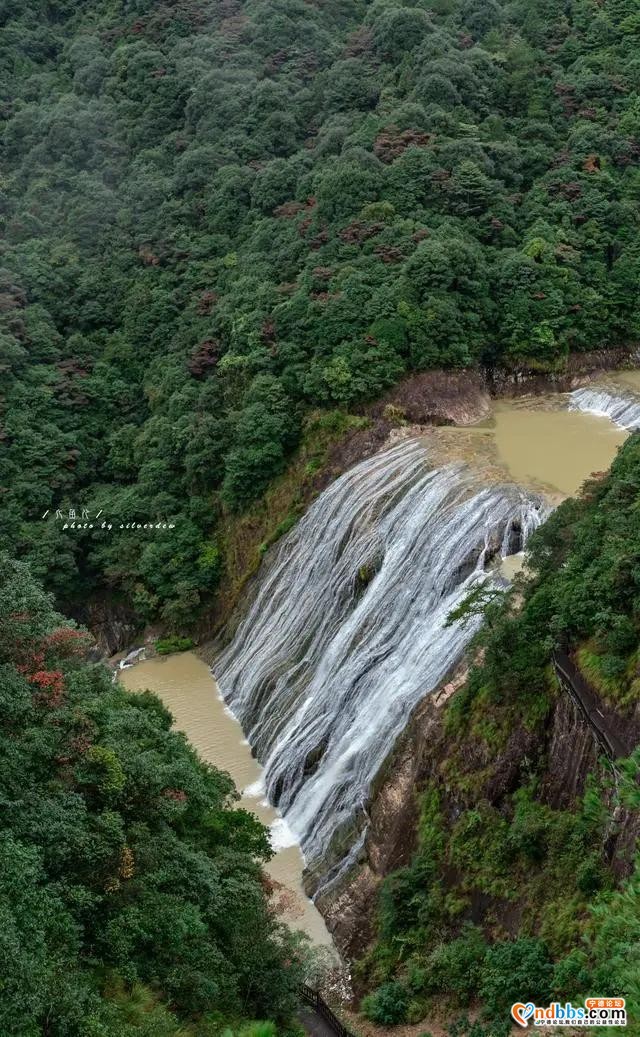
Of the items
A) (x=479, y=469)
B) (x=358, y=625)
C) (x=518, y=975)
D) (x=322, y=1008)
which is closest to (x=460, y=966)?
(x=518, y=975)

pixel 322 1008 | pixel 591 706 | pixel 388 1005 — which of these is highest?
pixel 591 706

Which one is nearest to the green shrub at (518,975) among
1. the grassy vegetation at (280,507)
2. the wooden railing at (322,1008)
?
the wooden railing at (322,1008)

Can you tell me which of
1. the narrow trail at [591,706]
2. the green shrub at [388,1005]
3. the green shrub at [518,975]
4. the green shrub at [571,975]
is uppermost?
the narrow trail at [591,706]

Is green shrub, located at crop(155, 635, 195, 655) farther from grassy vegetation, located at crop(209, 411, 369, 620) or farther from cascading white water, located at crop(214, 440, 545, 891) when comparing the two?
cascading white water, located at crop(214, 440, 545, 891)

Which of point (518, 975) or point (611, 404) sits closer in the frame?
point (518, 975)

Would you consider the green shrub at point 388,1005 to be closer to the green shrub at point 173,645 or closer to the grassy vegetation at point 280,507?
the grassy vegetation at point 280,507

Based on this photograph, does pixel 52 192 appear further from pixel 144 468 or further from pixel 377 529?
pixel 377 529

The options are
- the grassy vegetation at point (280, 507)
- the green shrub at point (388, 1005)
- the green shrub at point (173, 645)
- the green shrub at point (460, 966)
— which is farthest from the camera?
the green shrub at point (173, 645)

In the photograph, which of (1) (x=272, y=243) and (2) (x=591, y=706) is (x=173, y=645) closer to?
(1) (x=272, y=243)
